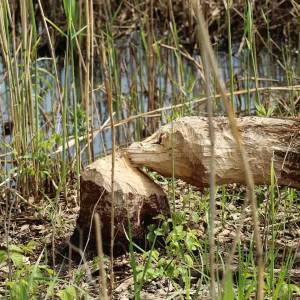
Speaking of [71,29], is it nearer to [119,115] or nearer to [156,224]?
[156,224]

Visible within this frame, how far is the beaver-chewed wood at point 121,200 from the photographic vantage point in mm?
2395

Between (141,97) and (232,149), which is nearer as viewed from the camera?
(232,149)

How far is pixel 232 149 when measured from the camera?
93.1 inches

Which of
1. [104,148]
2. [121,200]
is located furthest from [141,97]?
[121,200]

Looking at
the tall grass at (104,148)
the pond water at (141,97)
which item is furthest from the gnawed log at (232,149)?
the pond water at (141,97)

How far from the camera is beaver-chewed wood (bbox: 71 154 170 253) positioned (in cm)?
239

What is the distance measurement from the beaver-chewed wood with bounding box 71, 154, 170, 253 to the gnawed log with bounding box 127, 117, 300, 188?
124 millimetres

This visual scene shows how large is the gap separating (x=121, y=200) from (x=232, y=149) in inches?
15.3

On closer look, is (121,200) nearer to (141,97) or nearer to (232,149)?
(232,149)

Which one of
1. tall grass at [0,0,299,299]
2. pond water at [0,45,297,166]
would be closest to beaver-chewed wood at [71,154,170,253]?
tall grass at [0,0,299,299]

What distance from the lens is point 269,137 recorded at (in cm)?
239

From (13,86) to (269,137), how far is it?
45.6 inches

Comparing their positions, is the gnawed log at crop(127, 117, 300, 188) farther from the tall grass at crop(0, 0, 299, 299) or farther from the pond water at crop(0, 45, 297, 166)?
the pond water at crop(0, 45, 297, 166)

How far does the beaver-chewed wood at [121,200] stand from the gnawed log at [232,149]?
0.12m
